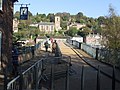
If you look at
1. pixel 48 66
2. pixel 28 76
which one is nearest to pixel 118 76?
pixel 48 66

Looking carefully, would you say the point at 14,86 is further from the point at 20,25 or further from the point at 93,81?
the point at 20,25

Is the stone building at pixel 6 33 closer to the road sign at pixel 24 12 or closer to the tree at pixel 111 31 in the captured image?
the road sign at pixel 24 12

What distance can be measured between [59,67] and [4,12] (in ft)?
16.6

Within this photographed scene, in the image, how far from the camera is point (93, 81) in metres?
19.6

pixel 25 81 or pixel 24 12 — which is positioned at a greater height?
pixel 24 12

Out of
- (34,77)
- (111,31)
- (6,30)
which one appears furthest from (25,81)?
(111,31)

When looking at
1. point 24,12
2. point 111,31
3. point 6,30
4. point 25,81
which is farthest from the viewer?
point 111,31

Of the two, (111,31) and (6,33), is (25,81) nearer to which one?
(6,33)

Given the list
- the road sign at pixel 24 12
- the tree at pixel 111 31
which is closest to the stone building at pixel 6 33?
the road sign at pixel 24 12

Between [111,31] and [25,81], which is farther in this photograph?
[111,31]

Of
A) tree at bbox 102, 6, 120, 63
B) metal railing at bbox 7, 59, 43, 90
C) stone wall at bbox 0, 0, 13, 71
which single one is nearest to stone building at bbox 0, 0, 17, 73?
stone wall at bbox 0, 0, 13, 71

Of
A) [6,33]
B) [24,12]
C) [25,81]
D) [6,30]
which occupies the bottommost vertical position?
[25,81]

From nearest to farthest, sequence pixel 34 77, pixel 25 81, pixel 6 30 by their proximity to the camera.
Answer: pixel 25 81 < pixel 34 77 < pixel 6 30

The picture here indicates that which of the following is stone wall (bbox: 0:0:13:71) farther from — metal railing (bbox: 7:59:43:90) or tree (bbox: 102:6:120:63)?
tree (bbox: 102:6:120:63)
